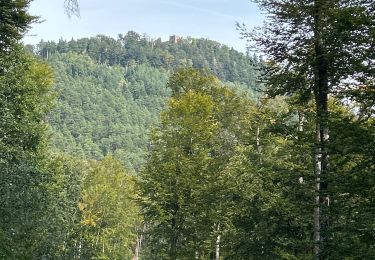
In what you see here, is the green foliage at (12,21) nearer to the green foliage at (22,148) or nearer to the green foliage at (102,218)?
the green foliage at (22,148)

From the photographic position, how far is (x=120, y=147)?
633ft

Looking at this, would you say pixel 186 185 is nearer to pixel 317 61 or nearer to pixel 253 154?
pixel 253 154

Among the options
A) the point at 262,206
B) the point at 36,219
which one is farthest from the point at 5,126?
the point at 262,206

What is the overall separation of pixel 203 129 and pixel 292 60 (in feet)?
34.4

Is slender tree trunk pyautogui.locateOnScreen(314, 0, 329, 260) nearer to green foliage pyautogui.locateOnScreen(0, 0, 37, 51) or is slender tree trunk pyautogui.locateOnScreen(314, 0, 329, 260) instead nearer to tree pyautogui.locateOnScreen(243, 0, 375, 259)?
tree pyautogui.locateOnScreen(243, 0, 375, 259)

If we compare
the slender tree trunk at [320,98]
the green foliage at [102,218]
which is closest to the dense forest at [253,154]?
the slender tree trunk at [320,98]

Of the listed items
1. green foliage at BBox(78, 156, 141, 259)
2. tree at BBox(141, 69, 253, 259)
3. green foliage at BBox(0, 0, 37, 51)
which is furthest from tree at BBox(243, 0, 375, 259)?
green foliage at BBox(78, 156, 141, 259)

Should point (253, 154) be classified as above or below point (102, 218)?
above

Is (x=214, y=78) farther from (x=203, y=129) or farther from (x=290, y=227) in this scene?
(x=290, y=227)

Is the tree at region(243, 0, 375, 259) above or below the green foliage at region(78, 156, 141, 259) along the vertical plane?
above

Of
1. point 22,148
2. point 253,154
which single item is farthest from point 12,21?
point 253,154

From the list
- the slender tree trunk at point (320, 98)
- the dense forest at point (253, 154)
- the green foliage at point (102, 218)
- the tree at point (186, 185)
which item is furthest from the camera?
the green foliage at point (102, 218)

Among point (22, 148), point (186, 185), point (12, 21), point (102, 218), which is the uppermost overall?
point (12, 21)

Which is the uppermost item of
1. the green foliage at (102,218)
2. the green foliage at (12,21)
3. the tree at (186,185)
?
the green foliage at (12,21)
